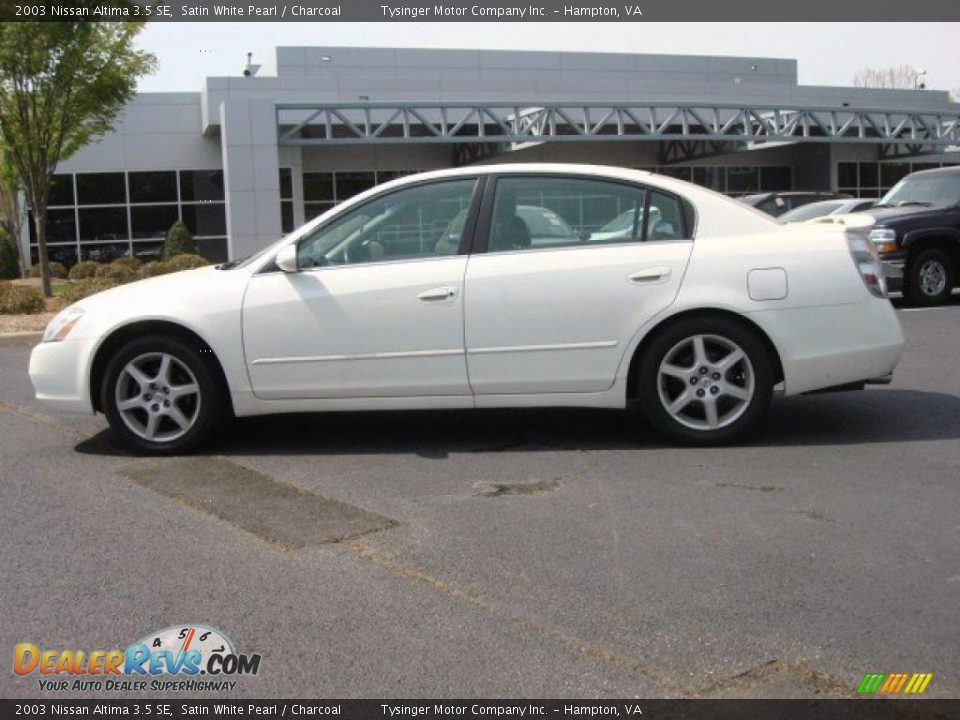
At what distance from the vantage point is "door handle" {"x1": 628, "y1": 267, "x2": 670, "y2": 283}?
6258mm

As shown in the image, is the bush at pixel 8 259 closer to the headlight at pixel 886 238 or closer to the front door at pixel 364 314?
the headlight at pixel 886 238

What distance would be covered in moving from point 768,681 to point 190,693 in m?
1.80

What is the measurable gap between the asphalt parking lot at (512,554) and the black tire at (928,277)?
7172mm

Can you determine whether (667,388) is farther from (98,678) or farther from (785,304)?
(98,678)

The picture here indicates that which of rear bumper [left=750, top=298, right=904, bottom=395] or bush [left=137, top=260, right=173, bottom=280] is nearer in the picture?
rear bumper [left=750, top=298, right=904, bottom=395]

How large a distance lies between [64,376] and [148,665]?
3375mm

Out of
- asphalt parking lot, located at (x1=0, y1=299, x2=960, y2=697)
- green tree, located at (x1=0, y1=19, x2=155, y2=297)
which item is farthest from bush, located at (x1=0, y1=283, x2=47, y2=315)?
asphalt parking lot, located at (x1=0, y1=299, x2=960, y2=697)

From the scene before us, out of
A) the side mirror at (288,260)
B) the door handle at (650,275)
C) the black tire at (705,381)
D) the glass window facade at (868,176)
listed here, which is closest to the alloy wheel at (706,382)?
the black tire at (705,381)

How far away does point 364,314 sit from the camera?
249 inches

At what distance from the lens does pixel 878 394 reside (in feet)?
25.7

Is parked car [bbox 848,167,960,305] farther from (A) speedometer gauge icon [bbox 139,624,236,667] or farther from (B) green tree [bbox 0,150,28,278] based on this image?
(B) green tree [bbox 0,150,28,278]

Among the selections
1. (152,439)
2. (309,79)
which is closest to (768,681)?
(152,439)

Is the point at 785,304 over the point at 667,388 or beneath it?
over
